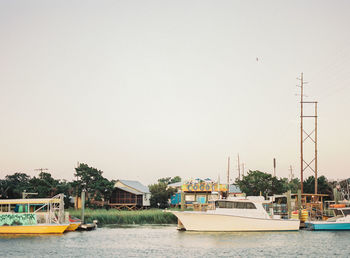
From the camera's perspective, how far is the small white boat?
45.8m

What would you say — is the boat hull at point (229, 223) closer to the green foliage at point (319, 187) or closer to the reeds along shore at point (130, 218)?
the reeds along shore at point (130, 218)

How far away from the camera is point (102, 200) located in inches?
3093

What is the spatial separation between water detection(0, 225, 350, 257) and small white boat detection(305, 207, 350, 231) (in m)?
1.41

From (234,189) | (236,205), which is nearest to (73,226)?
(236,205)

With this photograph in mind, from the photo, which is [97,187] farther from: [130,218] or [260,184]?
[260,184]

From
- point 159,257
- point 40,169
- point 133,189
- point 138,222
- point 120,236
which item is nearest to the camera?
point 159,257

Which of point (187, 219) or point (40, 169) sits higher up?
point (40, 169)

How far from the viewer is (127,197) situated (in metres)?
82.1

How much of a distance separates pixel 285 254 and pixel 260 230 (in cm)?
1247

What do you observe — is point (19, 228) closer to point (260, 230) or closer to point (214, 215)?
point (214, 215)

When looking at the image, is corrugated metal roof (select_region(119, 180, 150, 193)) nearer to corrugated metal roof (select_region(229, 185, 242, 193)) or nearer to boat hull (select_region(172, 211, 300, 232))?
corrugated metal roof (select_region(229, 185, 242, 193))

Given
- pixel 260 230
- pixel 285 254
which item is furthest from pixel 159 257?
pixel 260 230

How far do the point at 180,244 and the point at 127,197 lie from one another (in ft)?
151

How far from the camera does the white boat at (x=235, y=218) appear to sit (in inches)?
1731
